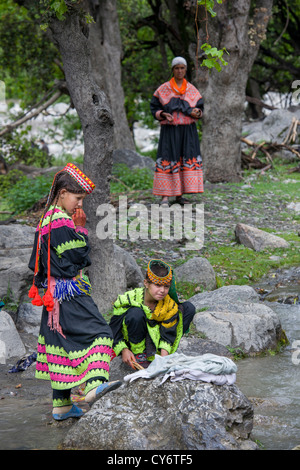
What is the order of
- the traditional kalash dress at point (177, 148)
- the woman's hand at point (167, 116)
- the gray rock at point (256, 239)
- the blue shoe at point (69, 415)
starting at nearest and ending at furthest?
the blue shoe at point (69, 415)
the gray rock at point (256, 239)
the woman's hand at point (167, 116)
the traditional kalash dress at point (177, 148)

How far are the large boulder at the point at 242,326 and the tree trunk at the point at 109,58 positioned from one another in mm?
9491

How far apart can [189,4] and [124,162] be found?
364 cm

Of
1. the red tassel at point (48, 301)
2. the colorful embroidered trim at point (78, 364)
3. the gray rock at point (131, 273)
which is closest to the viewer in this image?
the colorful embroidered trim at point (78, 364)

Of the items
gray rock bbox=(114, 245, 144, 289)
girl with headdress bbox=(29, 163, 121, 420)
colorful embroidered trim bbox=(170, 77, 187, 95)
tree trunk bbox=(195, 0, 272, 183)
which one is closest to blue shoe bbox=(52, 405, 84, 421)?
girl with headdress bbox=(29, 163, 121, 420)

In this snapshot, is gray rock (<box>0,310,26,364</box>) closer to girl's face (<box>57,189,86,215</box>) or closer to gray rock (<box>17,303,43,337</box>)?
gray rock (<box>17,303,43,337</box>)

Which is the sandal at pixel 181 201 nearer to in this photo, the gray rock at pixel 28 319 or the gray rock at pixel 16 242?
the gray rock at pixel 16 242

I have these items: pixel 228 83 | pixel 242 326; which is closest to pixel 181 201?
pixel 228 83

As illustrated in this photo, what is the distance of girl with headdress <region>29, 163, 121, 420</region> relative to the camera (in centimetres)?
407

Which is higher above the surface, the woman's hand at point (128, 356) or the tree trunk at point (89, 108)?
the tree trunk at point (89, 108)

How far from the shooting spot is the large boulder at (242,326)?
5.95 m

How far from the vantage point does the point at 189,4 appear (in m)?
13.0

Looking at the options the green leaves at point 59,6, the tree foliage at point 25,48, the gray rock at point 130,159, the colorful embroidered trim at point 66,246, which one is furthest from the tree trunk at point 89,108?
the tree foliage at point 25,48

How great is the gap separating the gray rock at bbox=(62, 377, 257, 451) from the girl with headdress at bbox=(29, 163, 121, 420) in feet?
0.93

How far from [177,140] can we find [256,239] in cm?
205
